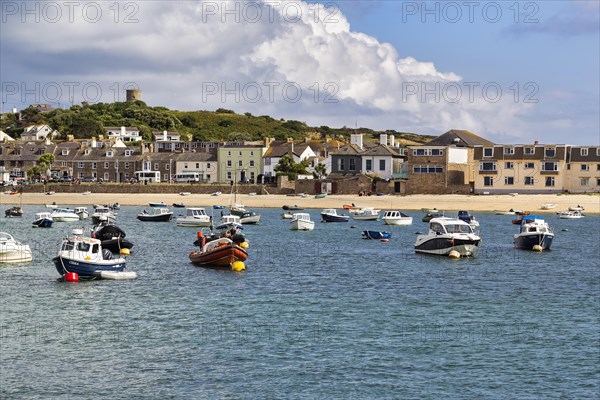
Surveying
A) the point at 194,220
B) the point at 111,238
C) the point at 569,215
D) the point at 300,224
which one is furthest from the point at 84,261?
the point at 569,215

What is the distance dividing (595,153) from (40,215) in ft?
267

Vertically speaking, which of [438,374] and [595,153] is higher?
[595,153]

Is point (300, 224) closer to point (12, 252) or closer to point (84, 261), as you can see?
point (12, 252)

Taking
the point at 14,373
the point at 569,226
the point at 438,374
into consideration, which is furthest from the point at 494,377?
the point at 569,226

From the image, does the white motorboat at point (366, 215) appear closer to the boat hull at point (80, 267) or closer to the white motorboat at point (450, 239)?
the white motorboat at point (450, 239)

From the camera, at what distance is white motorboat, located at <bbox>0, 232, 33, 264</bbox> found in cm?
5925

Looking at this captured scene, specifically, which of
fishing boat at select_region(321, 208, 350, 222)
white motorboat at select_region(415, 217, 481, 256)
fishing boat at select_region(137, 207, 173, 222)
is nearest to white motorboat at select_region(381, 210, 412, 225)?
fishing boat at select_region(321, 208, 350, 222)

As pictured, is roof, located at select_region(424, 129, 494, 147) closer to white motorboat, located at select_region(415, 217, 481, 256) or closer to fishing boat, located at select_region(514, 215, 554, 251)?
fishing boat, located at select_region(514, 215, 554, 251)

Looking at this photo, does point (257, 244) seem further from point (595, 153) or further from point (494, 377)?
point (595, 153)

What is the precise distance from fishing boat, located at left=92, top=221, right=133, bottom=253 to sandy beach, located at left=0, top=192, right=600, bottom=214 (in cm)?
5999

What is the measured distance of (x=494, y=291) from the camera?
52.2m

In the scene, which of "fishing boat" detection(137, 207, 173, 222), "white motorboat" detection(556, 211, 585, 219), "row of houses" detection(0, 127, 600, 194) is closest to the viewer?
"fishing boat" detection(137, 207, 173, 222)

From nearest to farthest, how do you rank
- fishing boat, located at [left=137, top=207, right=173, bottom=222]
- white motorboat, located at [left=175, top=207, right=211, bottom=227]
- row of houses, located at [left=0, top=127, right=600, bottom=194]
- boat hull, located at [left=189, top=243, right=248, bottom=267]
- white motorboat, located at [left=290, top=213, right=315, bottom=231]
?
boat hull, located at [left=189, top=243, right=248, bottom=267]
white motorboat, located at [left=290, top=213, right=315, bottom=231]
white motorboat, located at [left=175, top=207, right=211, bottom=227]
fishing boat, located at [left=137, top=207, right=173, bottom=222]
row of houses, located at [left=0, top=127, right=600, bottom=194]

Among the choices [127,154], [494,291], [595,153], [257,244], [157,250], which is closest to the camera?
[494,291]
